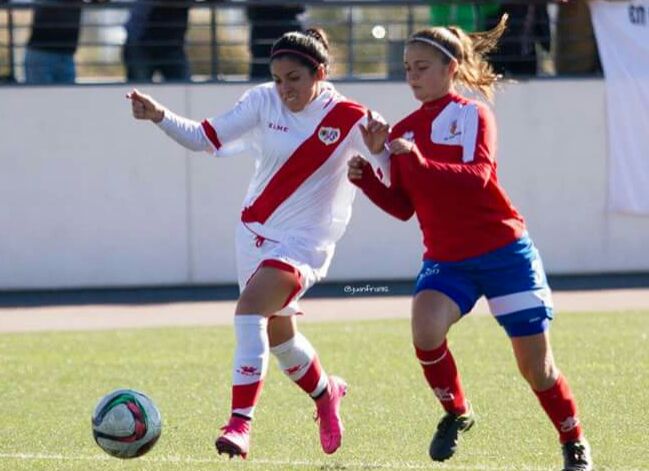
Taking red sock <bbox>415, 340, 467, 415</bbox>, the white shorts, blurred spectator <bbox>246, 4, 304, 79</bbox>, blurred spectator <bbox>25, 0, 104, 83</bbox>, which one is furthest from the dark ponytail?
blurred spectator <bbox>25, 0, 104, 83</bbox>

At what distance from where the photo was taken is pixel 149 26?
14.8 m

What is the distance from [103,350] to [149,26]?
479 centimetres

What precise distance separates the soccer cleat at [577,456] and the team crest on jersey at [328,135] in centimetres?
173

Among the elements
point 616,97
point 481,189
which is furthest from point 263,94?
point 616,97

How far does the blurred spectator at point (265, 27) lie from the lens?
14836 mm

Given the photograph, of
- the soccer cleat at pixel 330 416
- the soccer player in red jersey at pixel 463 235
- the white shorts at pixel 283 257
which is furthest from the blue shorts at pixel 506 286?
the soccer cleat at pixel 330 416

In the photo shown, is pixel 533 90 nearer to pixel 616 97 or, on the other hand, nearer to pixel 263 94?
pixel 616 97

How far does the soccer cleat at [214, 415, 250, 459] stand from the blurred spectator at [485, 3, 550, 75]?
897 centimetres

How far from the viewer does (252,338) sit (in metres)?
6.71

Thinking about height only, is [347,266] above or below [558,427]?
below

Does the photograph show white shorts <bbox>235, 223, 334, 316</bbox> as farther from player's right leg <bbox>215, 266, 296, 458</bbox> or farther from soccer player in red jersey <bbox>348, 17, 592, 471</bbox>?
soccer player in red jersey <bbox>348, 17, 592, 471</bbox>

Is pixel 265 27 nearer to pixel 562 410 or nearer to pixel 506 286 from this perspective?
pixel 506 286

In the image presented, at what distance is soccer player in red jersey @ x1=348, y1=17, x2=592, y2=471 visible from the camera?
20.3ft

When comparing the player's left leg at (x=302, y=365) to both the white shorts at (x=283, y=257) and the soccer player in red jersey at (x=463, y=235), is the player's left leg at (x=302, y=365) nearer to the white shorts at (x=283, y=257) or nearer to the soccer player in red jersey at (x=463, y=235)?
the white shorts at (x=283, y=257)
